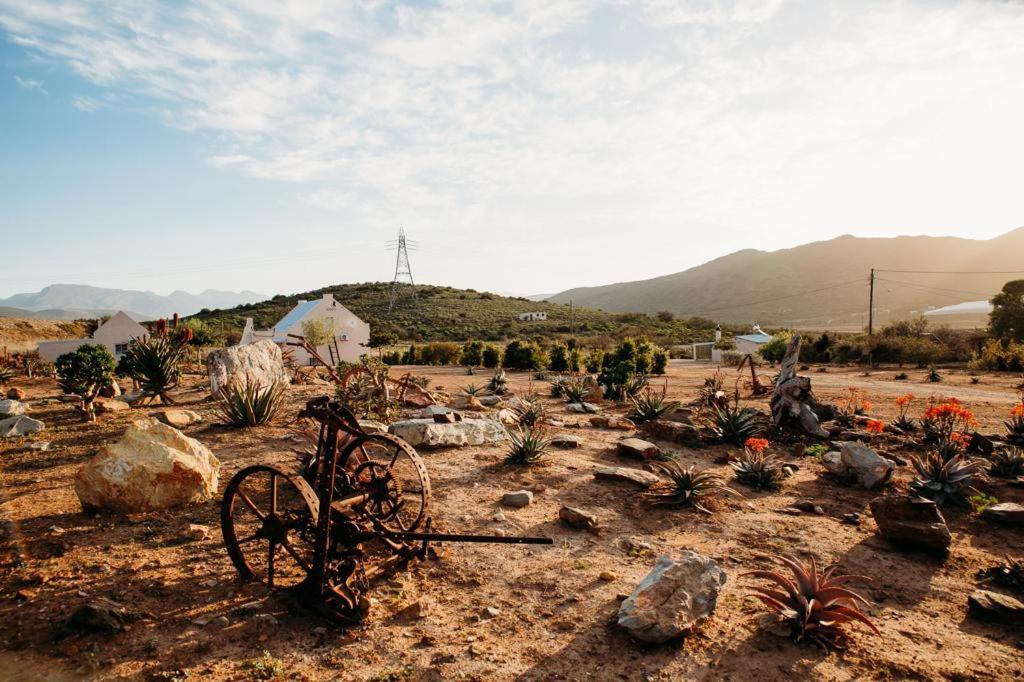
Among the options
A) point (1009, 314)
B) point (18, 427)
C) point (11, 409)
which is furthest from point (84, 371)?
point (1009, 314)

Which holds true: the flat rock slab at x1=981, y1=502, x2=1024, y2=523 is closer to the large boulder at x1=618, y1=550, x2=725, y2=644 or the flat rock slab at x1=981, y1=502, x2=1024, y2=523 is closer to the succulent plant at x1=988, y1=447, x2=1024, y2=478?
the succulent plant at x1=988, y1=447, x2=1024, y2=478

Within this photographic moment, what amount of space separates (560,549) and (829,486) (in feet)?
15.1

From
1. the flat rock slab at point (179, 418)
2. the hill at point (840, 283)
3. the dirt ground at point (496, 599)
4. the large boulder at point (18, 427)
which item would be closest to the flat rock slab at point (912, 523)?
the dirt ground at point (496, 599)

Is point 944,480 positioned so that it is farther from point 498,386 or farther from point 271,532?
point 498,386

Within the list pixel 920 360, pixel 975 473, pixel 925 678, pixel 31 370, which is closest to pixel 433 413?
pixel 925 678

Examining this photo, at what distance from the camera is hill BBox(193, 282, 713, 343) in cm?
5312

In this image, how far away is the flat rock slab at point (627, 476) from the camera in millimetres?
6766

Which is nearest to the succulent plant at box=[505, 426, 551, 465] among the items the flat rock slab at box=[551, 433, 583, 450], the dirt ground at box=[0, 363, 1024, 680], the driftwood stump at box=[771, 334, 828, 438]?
the dirt ground at box=[0, 363, 1024, 680]

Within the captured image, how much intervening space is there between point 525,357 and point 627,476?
17939 millimetres

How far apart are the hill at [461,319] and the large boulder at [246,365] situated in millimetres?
36896

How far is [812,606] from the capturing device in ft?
12.1

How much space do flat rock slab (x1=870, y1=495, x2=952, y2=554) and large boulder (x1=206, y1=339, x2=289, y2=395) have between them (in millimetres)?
10011

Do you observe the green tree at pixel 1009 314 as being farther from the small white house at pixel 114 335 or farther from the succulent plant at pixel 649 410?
the small white house at pixel 114 335

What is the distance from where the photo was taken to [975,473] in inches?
271
